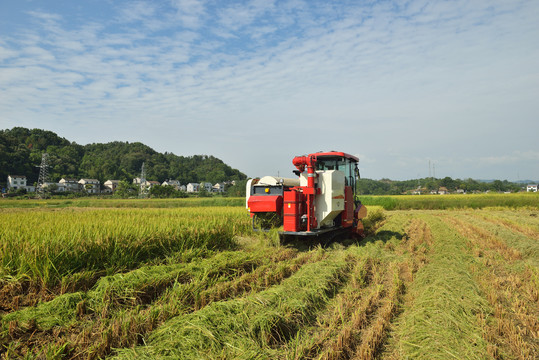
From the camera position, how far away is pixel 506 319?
4.23m

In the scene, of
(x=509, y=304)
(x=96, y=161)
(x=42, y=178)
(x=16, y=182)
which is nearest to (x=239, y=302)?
(x=509, y=304)

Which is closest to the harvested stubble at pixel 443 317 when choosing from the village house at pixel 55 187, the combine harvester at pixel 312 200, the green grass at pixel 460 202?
the combine harvester at pixel 312 200

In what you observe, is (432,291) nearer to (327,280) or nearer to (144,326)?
(327,280)

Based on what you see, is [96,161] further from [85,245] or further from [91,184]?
[85,245]

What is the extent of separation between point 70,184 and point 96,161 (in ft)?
68.2

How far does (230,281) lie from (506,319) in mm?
4128

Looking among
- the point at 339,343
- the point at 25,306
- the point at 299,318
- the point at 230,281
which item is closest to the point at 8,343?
the point at 25,306

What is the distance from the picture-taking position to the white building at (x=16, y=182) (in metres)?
68.5

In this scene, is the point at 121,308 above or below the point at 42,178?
below

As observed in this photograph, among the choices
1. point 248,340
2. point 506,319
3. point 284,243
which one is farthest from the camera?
point 284,243

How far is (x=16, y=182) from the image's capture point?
70.6 meters

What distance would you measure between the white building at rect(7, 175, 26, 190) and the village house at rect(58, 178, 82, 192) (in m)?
15.3

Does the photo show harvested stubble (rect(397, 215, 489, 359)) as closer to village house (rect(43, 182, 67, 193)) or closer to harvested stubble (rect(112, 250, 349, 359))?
harvested stubble (rect(112, 250, 349, 359))

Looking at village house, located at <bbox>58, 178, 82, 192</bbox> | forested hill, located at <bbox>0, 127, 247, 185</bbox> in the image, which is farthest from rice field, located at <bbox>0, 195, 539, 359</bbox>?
village house, located at <bbox>58, 178, 82, 192</bbox>
